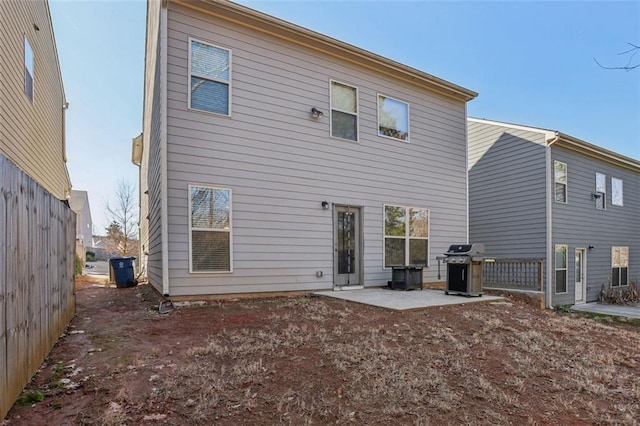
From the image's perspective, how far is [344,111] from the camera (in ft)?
26.3

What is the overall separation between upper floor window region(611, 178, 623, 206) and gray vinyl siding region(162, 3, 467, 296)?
9349 millimetres

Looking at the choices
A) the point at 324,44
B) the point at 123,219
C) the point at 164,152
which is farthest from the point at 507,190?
the point at 123,219

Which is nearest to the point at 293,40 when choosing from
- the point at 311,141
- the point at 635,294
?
the point at 311,141

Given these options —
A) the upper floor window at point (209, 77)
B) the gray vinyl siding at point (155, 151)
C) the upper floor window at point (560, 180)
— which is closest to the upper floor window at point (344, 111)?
the upper floor window at point (209, 77)

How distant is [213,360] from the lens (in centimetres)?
338

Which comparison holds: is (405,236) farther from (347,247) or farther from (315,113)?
(315,113)

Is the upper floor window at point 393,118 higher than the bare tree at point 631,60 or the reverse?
higher

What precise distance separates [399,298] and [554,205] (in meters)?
7.74

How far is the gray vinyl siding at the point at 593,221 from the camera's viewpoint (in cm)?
1155

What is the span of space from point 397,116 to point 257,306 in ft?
19.0

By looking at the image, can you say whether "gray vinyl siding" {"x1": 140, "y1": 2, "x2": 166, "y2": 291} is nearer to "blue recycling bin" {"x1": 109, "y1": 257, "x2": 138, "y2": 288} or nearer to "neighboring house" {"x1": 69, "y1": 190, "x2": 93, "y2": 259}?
"blue recycling bin" {"x1": 109, "y1": 257, "x2": 138, "y2": 288}

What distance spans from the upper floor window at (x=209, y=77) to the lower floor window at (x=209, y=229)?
155 centimetres

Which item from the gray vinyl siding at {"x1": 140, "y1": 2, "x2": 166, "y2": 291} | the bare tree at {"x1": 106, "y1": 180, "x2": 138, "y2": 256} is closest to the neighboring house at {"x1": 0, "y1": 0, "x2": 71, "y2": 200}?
the gray vinyl siding at {"x1": 140, "y1": 2, "x2": 166, "y2": 291}

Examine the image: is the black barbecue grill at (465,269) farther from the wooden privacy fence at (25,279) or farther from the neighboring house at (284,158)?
the wooden privacy fence at (25,279)
